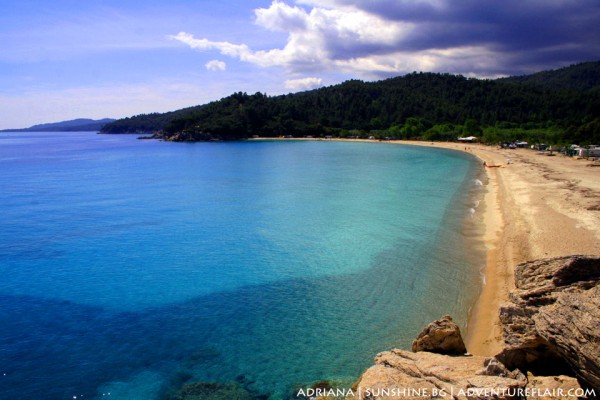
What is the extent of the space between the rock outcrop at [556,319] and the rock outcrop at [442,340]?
1094 mm

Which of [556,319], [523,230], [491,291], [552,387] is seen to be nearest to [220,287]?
[491,291]

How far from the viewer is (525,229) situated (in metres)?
22.2

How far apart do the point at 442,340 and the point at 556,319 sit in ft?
9.64

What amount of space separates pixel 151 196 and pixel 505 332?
3804 centimetres

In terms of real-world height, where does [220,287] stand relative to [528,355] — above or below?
below

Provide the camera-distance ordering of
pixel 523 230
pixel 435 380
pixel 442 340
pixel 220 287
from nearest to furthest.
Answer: pixel 435 380, pixel 442 340, pixel 220 287, pixel 523 230

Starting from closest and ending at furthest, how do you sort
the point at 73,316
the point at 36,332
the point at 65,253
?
the point at 36,332, the point at 73,316, the point at 65,253

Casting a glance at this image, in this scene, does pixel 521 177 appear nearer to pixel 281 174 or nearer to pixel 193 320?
pixel 281 174

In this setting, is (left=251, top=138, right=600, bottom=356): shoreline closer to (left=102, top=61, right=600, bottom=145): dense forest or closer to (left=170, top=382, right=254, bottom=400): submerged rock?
(left=170, top=382, right=254, bottom=400): submerged rock

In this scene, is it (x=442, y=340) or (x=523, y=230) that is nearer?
(x=442, y=340)

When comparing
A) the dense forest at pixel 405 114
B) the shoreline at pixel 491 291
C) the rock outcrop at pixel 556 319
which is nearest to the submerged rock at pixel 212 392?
the rock outcrop at pixel 556 319

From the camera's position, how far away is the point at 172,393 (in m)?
9.98

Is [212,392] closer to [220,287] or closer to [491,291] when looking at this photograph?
[220,287]

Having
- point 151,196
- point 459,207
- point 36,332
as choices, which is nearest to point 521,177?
point 459,207
